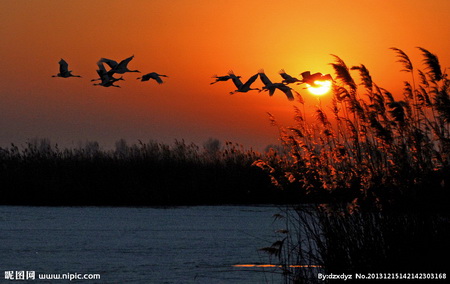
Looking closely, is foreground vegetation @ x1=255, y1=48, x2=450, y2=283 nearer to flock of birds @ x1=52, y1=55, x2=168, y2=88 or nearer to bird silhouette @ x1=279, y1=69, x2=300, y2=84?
bird silhouette @ x1=279, y1=69, x2=300, y2=84

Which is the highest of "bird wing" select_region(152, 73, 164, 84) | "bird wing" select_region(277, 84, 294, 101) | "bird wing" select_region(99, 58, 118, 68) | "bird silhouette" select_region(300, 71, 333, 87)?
"bird wing" select_region(99, 58, 118, 68)

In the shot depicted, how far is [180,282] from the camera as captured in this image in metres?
6.05

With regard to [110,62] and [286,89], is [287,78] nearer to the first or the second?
[286,89]

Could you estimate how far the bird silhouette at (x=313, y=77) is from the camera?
6.17 meters

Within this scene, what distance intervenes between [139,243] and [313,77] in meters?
3.45

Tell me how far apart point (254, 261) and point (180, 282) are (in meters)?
1.40

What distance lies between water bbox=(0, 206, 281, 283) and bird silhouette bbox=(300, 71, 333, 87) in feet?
5.77

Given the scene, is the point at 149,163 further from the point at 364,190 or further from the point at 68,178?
the point at 364,190

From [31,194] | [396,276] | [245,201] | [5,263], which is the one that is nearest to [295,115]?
[396,276]

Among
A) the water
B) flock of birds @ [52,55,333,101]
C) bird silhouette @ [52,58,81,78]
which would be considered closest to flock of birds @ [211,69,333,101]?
flock of birds @ [52,55,333,101]

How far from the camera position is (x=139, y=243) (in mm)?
8656

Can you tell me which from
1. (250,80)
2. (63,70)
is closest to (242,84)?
(250,80)

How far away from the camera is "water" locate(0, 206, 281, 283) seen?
258 inches

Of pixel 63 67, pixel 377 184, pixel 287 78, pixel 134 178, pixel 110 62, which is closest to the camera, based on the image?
pixel 377 184
